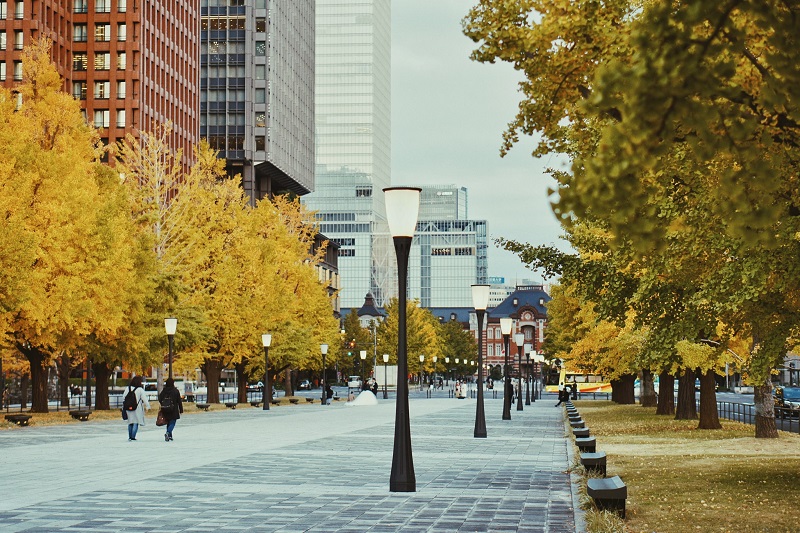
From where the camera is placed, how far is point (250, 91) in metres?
119

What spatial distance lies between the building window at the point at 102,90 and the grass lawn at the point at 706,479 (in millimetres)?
78816

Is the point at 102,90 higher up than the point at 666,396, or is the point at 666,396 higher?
the point at 102,90

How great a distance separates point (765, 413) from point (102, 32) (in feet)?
276

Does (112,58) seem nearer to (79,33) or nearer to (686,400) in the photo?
(79,33)

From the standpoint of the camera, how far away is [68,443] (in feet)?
83.0

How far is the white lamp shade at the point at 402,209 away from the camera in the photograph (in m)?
15.2

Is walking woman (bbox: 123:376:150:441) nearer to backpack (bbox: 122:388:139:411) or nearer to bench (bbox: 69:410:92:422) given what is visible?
backpack (bbox: 122:388:139:411)

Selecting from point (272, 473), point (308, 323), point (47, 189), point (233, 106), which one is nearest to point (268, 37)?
point (233, 106)

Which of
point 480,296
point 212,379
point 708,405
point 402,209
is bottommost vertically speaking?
point 708,405

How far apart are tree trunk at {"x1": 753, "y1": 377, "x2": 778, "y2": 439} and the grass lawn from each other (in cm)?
43

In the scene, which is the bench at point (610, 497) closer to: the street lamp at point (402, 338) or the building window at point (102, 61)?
the street lamp at point (402, 338)

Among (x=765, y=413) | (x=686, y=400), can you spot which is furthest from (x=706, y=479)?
(x=686, y=400)

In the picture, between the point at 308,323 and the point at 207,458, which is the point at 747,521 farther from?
the point at 308,323

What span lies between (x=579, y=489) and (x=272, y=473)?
5.30m
